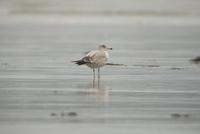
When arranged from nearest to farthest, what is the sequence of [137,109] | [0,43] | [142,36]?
[137,109] < [0,43] < [142,36]

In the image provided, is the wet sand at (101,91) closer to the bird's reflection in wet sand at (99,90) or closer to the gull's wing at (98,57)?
the bird's reflection in wet sand at (99,90)

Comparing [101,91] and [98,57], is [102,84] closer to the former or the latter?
[101,91]

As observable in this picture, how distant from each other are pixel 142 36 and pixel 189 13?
87.4ft

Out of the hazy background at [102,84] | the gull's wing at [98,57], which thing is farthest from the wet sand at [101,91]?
the gull's wing at [98,57]

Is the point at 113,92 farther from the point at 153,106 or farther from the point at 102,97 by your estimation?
the point at 153,106

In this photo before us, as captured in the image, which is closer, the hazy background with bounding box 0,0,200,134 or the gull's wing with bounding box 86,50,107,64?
the hazy background with bounding box 0,0,200,134

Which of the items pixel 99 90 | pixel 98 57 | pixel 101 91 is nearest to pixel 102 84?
pixel 99 90

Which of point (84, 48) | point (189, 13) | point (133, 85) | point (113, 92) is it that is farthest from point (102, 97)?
point (189, 13)

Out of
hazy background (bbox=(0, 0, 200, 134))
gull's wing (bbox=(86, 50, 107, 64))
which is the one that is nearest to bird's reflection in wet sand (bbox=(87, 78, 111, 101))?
hazy background (bbox=(0, 0, 200, 134))

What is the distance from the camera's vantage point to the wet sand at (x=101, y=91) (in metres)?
14.7

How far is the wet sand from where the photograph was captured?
14695mm

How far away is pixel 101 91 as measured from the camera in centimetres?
1925

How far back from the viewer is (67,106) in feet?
54.7

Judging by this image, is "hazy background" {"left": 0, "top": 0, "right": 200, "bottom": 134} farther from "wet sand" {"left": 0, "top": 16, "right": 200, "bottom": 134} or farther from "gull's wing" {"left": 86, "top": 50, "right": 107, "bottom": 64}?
"gull's wing" {"left": 86, "top": 50, "right": 107, "bottom": 64}
